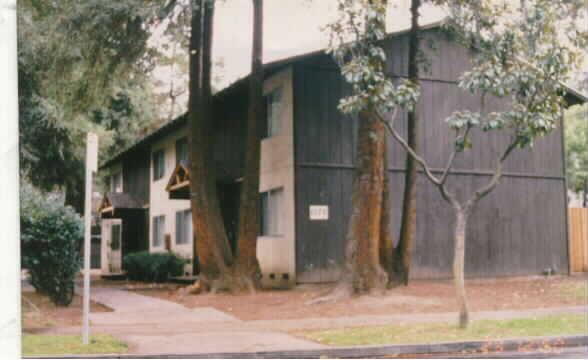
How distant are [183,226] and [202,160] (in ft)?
27.3

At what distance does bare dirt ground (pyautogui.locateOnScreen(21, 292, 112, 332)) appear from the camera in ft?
41.4

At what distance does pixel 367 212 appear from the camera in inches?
612

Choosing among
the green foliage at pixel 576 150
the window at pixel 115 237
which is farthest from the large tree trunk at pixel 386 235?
the green foliage at pixel 576 150

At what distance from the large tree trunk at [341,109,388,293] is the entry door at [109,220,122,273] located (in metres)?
17.4

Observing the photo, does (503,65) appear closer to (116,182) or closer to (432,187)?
(432,187)

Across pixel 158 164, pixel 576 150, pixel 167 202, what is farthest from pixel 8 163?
pixel 576 150

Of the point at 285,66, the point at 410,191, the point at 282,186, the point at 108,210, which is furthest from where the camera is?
the point at 108,210

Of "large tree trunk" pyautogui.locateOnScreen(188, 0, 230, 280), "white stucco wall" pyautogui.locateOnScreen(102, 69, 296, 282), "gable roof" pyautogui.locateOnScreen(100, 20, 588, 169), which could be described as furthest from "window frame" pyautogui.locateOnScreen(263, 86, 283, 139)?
"large tree trunk" pyautogui.locateOnScreen(188, 0, 230, 280)

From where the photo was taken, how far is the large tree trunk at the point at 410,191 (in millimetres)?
16844

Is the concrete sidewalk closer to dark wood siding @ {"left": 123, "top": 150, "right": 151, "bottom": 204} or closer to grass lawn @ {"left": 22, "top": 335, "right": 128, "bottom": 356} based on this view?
grass lawn @ {"left": 22, "top": 335, "right": 128, "bottom": 356}

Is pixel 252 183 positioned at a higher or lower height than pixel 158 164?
lower

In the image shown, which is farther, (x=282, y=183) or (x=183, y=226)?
(x=183, y=226)

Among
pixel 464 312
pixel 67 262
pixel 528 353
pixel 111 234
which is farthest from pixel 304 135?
pixel 111 234

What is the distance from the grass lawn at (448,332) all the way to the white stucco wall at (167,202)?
14995 millimetres
